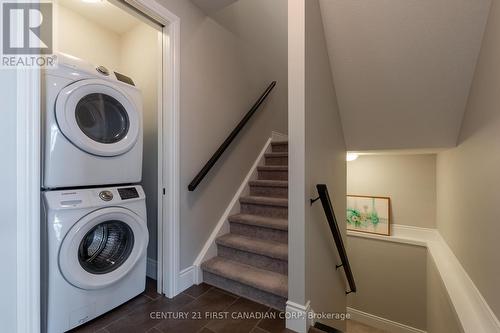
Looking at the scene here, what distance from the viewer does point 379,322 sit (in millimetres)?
3293

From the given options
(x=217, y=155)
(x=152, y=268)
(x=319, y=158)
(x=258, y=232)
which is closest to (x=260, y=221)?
(x=258, y=232)

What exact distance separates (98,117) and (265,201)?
1.58m

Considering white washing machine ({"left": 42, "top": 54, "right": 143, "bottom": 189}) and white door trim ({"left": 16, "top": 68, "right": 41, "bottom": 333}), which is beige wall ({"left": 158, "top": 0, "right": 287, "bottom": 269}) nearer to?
white washing machine ({"left": 42, "top": 54, "right": 143, "bottom": 189})

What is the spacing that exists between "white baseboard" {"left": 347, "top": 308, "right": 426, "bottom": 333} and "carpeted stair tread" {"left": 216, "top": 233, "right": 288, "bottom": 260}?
257 cm

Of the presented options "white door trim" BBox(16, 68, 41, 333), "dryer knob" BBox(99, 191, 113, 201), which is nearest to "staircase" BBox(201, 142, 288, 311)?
"dryer knob" BBox(99, 191, 113, 201)

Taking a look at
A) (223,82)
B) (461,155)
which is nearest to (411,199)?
(461,155)

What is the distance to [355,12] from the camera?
1.60 metres

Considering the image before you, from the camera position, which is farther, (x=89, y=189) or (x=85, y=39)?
(x=85, y=39)

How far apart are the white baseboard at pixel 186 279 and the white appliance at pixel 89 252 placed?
27cm

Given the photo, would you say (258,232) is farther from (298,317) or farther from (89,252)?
(89,252)

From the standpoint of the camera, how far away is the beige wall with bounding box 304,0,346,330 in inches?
57.9

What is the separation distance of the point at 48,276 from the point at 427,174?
412 cm

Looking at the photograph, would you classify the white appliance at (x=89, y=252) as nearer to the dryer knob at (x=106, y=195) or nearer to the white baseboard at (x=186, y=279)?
the dryer knob at (x=106, y=195)

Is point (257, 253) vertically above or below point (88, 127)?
below
